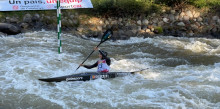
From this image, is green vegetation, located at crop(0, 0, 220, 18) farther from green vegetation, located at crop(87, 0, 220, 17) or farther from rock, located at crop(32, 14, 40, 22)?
rock, located at crop(32, 14, 40, 22)

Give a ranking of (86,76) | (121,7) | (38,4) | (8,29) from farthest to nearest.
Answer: (121,7), (38,4), (8,29), (86,76)

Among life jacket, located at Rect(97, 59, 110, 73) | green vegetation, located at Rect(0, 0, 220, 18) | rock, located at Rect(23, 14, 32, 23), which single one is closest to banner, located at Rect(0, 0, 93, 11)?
green vegetation, located at Rect(0, 0, 220, 18)

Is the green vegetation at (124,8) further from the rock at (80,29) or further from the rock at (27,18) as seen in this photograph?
the rock at (80,29)

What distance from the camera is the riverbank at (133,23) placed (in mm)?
11414

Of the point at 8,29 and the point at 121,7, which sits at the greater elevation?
the point at 121,7

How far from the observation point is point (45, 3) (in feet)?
39.0

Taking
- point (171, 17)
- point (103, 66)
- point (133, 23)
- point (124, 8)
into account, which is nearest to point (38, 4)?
point (124, 8)

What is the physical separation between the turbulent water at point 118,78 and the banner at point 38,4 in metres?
1.54

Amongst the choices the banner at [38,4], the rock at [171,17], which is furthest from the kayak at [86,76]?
the rock at [171,17]

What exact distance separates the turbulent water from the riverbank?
695mm

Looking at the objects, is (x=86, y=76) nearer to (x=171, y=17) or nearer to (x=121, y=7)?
(x=121, y=7)

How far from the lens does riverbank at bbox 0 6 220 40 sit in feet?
37.4

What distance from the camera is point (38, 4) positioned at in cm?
1177

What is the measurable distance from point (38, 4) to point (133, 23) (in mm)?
4266
